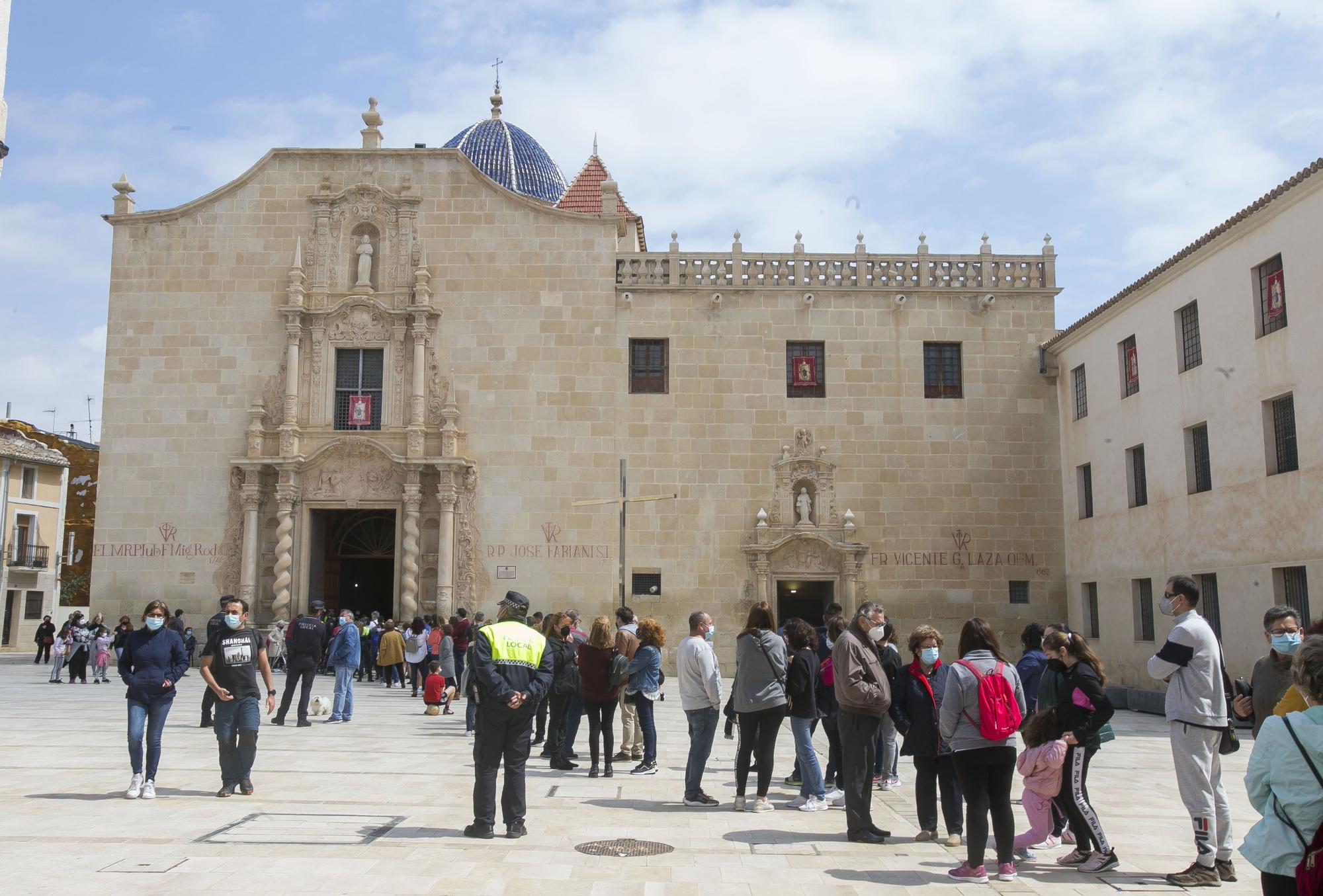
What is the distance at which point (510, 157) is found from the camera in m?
47.6

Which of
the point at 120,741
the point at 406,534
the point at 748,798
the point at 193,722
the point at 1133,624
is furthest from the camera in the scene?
the point at 406,534

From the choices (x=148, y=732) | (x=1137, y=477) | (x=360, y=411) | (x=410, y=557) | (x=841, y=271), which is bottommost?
(x=148, y=732)

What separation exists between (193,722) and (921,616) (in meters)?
15.7

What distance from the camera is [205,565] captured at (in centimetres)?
2558

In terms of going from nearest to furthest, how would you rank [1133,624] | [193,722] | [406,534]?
1. [193,722]
2. [1133,624]
3. [406,534]

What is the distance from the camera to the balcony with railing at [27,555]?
43.9m

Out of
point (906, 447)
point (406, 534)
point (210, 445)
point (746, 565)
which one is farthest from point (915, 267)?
point (210, 445)

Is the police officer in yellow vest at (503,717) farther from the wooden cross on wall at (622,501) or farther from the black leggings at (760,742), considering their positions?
the wooden cross on wall at (622,501)

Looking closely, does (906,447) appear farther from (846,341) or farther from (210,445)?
(210,445)

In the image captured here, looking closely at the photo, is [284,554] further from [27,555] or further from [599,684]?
[27,555]

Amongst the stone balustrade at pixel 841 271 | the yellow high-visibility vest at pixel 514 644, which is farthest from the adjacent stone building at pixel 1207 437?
the yellow high-visibility vest at pixel 514 644

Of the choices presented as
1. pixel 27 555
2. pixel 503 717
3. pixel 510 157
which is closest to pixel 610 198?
pixel 503 717

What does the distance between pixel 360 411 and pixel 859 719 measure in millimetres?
19546

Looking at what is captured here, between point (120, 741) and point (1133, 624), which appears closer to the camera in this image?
point (120, 741)
